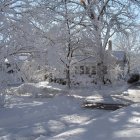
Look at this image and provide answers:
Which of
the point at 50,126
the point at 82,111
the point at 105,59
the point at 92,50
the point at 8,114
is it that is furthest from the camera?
the point at 105,59

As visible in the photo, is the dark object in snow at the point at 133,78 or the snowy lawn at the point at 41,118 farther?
the dark object in snow at the point at 133,78

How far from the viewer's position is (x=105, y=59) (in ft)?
114

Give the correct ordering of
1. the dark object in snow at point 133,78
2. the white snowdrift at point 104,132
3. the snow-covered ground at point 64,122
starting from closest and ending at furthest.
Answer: the white snowdrift at point 104,132, the snow-covered ground at point 64,122, the dark object in snow at point 133,78

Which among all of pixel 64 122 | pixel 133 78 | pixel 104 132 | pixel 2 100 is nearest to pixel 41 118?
pixel 64 122

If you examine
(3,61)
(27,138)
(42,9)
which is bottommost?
(27,138)

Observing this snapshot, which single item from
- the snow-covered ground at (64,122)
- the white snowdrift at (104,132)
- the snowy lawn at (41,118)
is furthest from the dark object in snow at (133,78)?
the white snowdrift at (104,132)

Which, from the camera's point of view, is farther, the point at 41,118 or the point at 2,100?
the point at 2,100

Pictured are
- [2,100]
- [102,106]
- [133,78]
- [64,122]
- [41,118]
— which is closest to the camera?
[64,122]

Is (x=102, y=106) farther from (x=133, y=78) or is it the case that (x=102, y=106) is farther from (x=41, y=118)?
(x=133, y=78)

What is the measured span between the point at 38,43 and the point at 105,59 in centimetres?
1800

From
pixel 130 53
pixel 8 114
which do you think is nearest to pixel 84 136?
pixel 8 114

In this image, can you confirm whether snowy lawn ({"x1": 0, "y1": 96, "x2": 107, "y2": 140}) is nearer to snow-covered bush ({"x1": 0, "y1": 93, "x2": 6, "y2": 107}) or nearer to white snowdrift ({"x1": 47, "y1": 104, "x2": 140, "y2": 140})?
snow-covered bush ({"x1": 0, "y1": 93, "x2": 6, "y2": 107})

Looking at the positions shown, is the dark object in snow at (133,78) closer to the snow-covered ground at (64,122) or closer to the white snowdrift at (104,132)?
the snow-covered ground at (64,122)

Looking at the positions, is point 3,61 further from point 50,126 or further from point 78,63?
point 78,63
